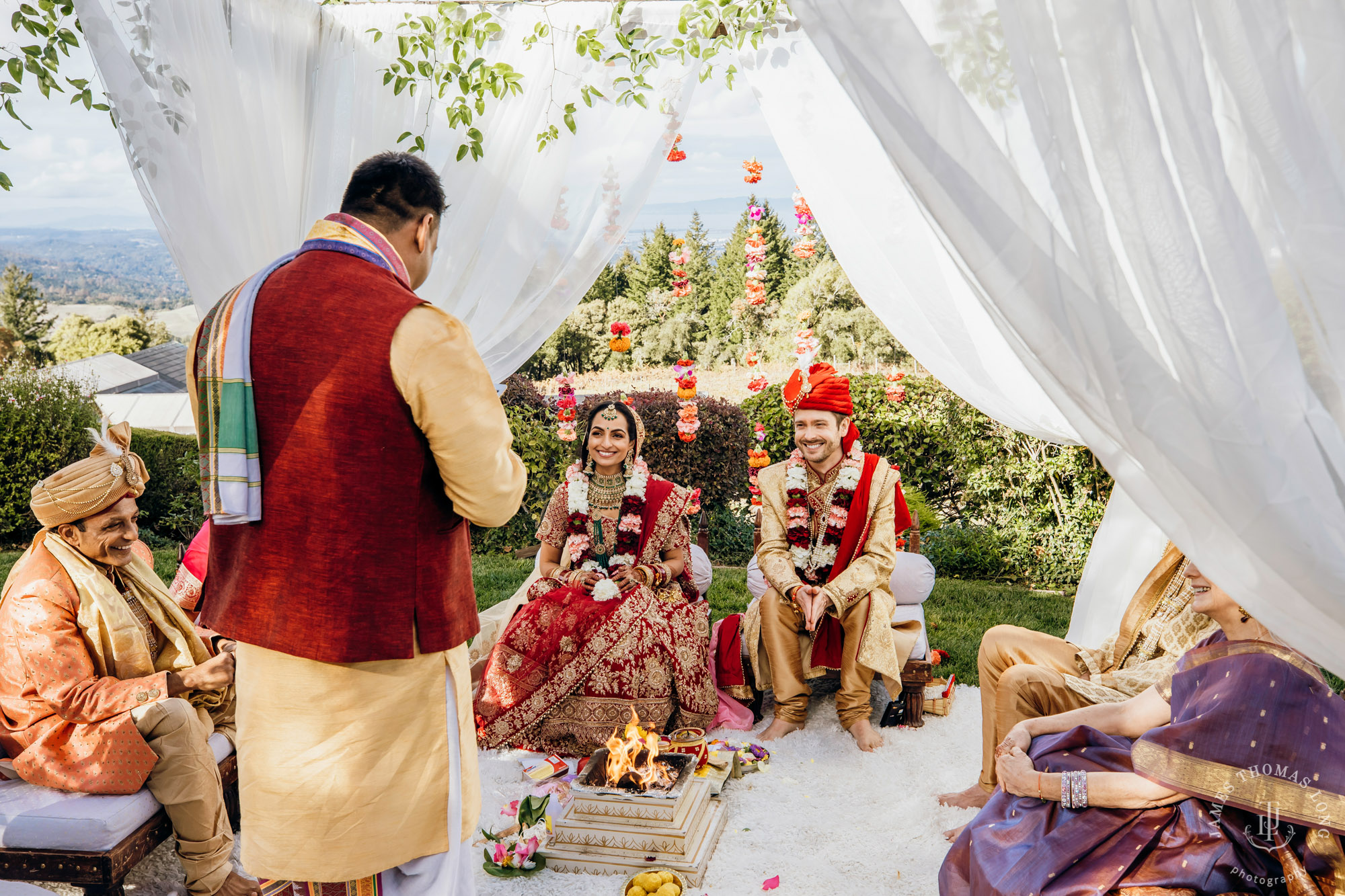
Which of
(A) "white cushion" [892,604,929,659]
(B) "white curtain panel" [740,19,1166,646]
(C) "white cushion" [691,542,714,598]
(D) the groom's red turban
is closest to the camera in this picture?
(B) "white curtain panel" [740,19,1166,646]

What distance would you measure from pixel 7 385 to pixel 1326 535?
1062 cm

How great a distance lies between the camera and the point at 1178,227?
1.52m

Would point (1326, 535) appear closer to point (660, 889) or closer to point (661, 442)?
point (660, 889)

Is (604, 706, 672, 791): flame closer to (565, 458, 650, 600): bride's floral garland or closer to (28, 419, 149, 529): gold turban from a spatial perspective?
(565, 458, 650, 600): bride's floral garland

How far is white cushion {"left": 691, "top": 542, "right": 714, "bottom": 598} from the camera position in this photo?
16.5 feet

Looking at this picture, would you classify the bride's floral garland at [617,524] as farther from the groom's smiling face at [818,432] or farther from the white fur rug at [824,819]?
the white fur rug at [824,819]

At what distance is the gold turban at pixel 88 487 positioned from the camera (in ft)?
9.65

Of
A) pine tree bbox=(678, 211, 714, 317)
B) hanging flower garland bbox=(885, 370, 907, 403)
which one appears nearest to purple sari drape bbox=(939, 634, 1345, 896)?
hanging flower garland bbox=(885, 370, 907, 403)

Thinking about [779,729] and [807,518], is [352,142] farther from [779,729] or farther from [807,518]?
[779,729]

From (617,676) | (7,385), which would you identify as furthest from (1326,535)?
(7,385)

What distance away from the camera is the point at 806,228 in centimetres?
571

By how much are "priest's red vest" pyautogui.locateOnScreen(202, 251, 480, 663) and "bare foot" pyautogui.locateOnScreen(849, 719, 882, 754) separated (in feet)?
8.85

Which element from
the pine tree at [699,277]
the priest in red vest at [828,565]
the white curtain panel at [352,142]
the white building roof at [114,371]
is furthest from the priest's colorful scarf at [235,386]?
the white building roof at [114,371]

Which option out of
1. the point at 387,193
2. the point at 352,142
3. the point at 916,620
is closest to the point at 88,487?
the point at 387,193
